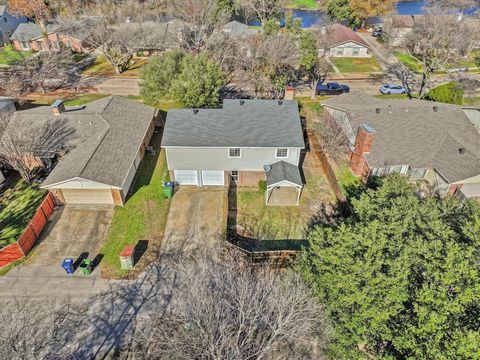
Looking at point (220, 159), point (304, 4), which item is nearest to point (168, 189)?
point (220, 159)

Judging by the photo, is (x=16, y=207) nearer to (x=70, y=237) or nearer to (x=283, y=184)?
(x=70, y=237)

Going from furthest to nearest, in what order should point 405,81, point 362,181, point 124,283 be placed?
point 405,81 < point 362,181 < point 124,283

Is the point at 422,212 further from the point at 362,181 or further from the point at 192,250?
the point at 192,250

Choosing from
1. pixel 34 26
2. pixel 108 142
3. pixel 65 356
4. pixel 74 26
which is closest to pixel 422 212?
pixel 65 356

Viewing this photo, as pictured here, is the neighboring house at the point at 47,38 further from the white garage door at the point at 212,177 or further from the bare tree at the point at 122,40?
the white garage door at the point at 212,177

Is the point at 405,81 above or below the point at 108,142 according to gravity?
below

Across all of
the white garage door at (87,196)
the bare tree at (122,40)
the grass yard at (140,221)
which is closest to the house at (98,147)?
the white garage door at (87,196)
